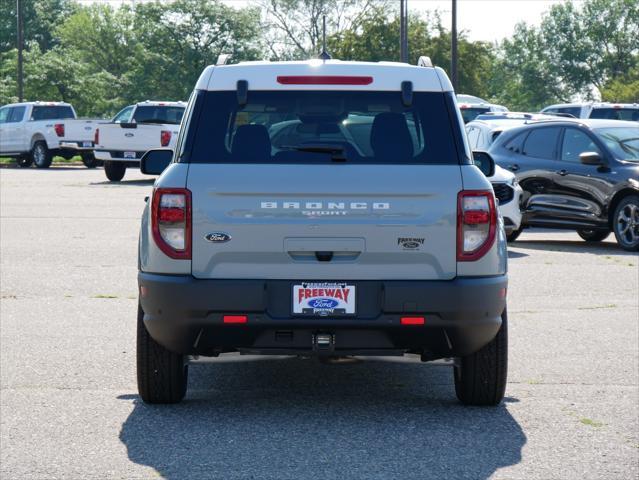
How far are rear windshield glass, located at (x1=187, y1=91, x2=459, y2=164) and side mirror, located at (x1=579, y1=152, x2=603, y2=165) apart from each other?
32.7ft

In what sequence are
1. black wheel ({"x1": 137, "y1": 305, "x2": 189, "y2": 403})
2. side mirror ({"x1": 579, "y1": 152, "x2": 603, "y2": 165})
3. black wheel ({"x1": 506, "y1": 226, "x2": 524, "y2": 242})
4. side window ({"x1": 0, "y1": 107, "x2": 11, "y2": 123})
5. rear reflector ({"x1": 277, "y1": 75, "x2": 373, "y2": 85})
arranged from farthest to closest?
1. side window ({"x1": 0, "y1": 107, "x2": 11, "y2": 123})
2. black wheel ({"x1": 506, "y1": 226, "x2": 524, "y2": 242})
3. side mirror ({"x1": 579, "y1": 152, "x2": 603, "y2": 165})
4. black wheel ({"x1": 137, "y1": 305, "x2": 189, "y2": 403})
5. rear reflector ({"x1": 277, "y1": 75, "x2": 373, "y2": 85})

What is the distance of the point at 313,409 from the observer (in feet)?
23.4

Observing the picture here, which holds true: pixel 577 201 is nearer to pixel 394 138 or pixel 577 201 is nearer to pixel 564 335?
pixel 564 335

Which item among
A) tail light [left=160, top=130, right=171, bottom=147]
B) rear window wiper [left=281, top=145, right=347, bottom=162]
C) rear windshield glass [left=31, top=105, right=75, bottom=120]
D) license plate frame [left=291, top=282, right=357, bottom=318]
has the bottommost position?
tail light [left=160, top=130, right=171, bottom=147]

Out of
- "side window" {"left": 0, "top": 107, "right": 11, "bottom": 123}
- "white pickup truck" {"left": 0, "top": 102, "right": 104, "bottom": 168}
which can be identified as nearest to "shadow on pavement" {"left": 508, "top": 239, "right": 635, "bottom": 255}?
"white pickup truck" {"left": 0, "top": 102, "right": 104, "bottom": 168}

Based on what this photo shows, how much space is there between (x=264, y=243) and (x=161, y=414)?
123 centimetres

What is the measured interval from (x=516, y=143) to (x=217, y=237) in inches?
483

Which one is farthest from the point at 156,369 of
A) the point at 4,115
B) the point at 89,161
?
the point at 89,161

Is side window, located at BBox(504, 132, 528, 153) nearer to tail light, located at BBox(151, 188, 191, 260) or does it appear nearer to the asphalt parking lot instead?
the asphalt parking lot

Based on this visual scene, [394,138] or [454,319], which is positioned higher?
[394,138]

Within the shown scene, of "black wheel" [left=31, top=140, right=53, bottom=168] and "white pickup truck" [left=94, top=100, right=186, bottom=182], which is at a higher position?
"white pickup truck" [left=94, top=100, right=186, bottom=182]

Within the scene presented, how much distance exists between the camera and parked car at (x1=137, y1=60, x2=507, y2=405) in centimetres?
640

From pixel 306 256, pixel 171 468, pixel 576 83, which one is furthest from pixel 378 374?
pixel 576 83

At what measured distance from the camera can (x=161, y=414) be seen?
22.9 ft
